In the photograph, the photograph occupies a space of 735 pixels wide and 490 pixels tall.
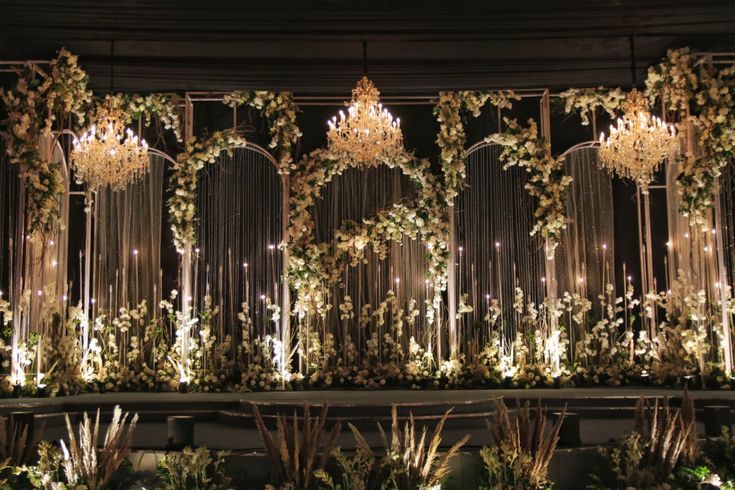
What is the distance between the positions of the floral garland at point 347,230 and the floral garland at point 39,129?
2582 millimetres

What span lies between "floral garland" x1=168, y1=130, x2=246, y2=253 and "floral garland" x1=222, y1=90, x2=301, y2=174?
1.51ft

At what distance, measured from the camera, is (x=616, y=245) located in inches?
401

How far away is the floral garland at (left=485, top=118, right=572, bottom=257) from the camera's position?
378 inches

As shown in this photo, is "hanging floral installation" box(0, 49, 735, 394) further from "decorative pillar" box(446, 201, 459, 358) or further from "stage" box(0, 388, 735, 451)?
"stage" box(0, 388, 735, 451)

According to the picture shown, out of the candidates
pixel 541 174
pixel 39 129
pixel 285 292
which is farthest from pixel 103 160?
pixel 541 174

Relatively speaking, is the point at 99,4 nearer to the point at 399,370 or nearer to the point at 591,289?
the point at 399,370

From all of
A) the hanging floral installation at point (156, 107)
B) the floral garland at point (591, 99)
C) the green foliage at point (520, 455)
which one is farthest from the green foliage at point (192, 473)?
the floral garland at point (591, 99)

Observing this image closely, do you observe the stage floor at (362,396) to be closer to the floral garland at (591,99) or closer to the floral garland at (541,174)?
the floral garland at (541,174)

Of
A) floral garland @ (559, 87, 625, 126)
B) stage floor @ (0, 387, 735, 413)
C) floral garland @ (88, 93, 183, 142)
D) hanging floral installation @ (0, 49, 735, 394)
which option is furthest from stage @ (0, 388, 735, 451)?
floral garland @ (559, 87, 625, 126)

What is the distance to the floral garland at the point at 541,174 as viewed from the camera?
31.5ft

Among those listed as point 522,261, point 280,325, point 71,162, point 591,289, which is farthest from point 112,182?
point 591,289

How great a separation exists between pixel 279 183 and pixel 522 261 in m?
2.99

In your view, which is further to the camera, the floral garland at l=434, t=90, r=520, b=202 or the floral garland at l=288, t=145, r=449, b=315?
the floral garland at l=434, t=90, r=520, b=202

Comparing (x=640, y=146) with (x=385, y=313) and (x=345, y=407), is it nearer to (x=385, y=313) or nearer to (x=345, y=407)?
(x=385, y=313)
